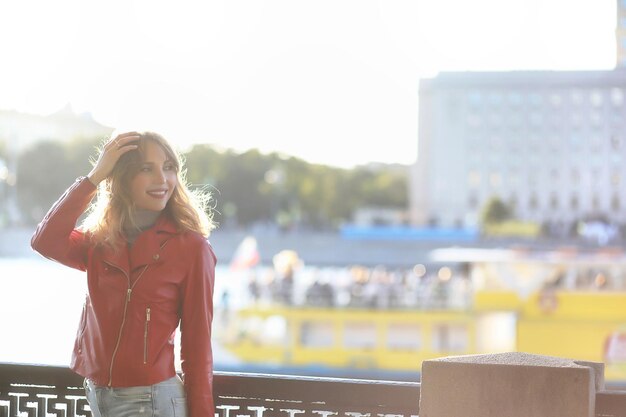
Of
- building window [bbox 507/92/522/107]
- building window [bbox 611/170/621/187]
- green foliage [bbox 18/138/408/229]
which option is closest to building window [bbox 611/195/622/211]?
building window [bbox 611/170/621/187]

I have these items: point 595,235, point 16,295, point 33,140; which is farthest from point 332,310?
point 33,140

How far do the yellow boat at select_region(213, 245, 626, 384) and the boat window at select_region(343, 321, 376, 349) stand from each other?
0.7 inches

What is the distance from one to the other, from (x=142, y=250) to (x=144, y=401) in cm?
35

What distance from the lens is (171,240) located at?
230 cm

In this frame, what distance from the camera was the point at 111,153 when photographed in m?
2.33

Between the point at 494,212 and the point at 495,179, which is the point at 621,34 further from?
the point at 495,179

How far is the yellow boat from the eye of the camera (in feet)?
52.9

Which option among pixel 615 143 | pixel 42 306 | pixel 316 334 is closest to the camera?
pixel 316 334

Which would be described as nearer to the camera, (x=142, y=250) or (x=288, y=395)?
(x=142, y=250)

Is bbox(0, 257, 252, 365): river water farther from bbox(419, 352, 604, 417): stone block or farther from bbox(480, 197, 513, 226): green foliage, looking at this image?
bbox(480, 197, 513, 226): green foliage

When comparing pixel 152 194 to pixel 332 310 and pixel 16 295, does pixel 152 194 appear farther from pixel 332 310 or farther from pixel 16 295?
pixel 16 295

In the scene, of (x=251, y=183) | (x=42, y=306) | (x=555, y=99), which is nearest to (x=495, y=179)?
(x=555, y=99)

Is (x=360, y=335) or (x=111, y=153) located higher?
(x=111, y=153)

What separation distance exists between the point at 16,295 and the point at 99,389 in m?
44.7
